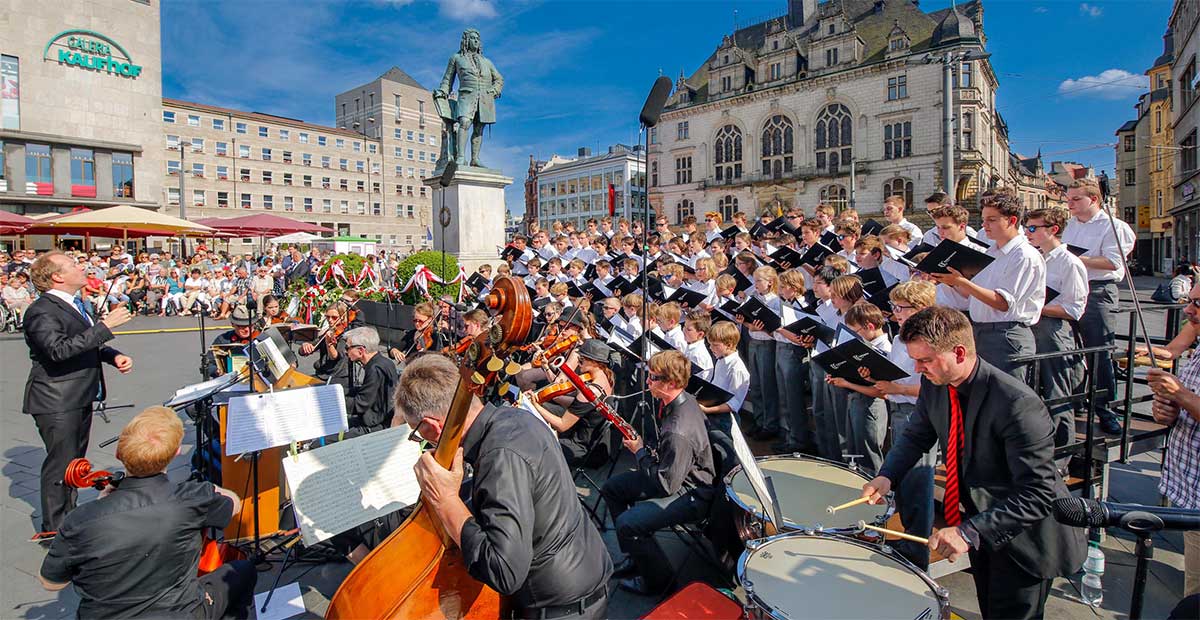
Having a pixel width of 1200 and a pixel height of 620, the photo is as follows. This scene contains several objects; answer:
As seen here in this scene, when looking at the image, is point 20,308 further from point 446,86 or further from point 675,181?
point 675,181

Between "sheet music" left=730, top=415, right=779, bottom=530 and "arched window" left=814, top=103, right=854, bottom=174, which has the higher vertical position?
"arched window" left=814, top=103, right=854, bottom=174

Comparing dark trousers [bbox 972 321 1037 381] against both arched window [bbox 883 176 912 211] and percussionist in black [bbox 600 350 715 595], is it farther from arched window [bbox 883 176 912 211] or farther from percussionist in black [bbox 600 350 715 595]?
arched window [bbox 883 176 912 211]

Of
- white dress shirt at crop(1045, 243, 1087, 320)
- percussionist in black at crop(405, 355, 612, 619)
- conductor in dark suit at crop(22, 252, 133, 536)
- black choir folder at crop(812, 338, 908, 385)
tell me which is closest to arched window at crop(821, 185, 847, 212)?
white dress shirt at crop(1045, 243, 1087, 320)

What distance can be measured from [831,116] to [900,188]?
30.1ft

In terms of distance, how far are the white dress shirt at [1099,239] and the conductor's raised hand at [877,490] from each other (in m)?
4.37

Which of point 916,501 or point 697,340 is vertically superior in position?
point 697,340

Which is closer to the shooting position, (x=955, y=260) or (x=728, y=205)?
(x=955, y=260)

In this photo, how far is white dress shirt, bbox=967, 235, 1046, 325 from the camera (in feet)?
14.6

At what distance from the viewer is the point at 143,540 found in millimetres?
2729

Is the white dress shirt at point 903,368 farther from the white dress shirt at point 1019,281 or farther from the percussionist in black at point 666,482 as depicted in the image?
the percussionist in black at point 666,482

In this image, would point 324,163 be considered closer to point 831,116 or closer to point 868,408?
point 831,116

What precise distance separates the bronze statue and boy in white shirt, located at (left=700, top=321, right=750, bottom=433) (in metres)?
11.7

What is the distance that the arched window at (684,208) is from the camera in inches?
2373

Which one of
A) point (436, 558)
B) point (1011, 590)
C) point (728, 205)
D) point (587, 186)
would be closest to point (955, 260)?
point (1011, 590)
